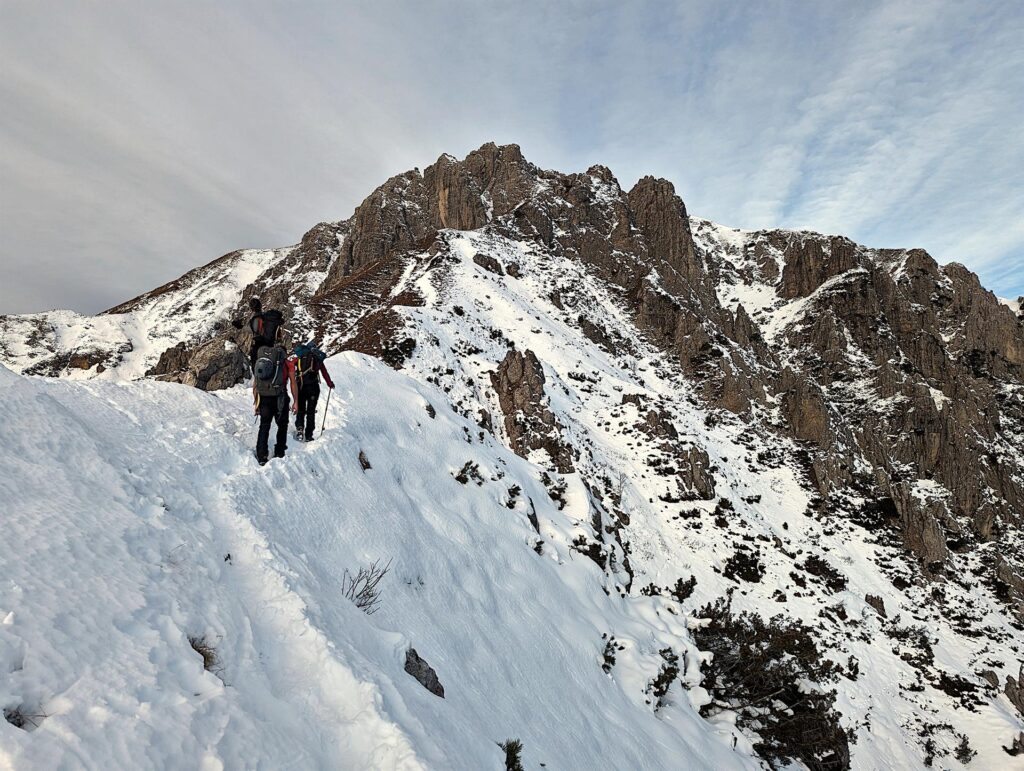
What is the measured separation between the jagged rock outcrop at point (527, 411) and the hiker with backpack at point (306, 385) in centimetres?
1399

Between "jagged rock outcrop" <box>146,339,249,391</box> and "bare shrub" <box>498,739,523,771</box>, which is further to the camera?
"jagged rock outcrop" <box>146,339,249,391</box>

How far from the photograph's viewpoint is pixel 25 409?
4.12 meters

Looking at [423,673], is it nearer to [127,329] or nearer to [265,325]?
[265,325]

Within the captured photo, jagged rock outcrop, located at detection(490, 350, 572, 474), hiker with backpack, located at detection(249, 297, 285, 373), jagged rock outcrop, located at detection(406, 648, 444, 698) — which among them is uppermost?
jagged rock outcrop, located at detection(490, 350, 572, 474)

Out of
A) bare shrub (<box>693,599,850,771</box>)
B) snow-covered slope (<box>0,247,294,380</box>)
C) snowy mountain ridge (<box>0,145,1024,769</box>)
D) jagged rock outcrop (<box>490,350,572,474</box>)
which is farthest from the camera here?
snow-covered slope (<box>0,247,294,380</box>)

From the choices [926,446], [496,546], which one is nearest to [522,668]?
[496,546]

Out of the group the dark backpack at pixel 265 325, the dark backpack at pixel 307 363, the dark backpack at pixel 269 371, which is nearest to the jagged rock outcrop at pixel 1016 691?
the dark backpack at pixel 307 363

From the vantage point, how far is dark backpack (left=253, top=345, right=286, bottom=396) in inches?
255

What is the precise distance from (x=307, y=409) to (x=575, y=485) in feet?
31.1

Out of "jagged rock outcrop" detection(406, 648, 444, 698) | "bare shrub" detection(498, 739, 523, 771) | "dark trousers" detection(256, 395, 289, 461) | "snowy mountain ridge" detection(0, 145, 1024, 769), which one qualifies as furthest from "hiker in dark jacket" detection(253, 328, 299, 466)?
"bare shrub" detection(498, 739, 523, 771)

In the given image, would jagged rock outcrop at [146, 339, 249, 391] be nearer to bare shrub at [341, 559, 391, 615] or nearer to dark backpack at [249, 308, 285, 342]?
dark backpack at [249, 308, 285, 342]

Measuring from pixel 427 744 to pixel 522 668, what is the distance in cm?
318

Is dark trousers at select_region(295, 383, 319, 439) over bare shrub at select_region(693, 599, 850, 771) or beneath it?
over

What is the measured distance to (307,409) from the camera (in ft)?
24.8
